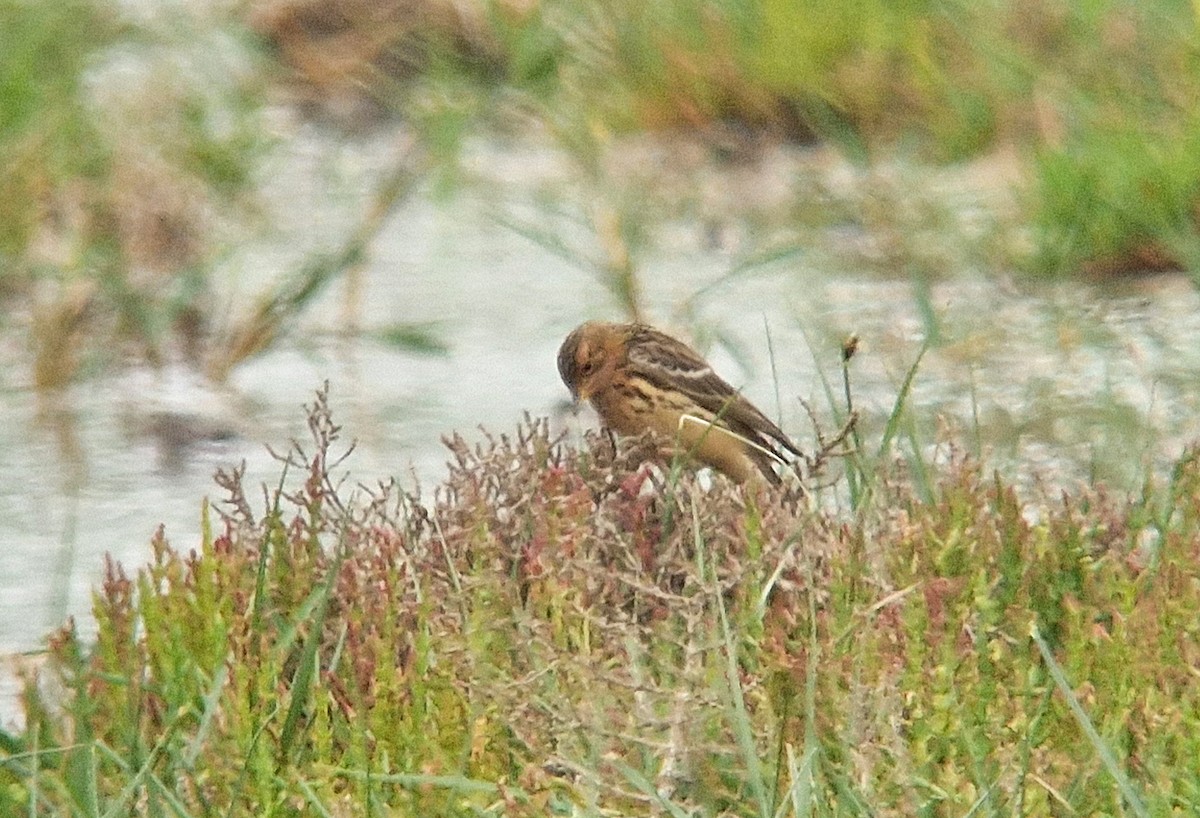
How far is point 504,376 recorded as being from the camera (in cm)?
625

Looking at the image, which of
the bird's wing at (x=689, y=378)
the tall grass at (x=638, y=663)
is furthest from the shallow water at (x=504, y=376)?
the tall grass at (x=638, y=663)

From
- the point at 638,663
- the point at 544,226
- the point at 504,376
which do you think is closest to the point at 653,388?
the point at 504,376

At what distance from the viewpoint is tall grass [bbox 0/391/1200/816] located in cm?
334

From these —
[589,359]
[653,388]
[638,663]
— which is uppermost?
[589,359]

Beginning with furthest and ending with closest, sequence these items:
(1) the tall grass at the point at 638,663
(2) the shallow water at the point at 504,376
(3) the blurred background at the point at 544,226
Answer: (3) the blurred background at the point at 544,226, (2) the shallow water at the point at 504,376, (1) the tall grass at the point at 638,663

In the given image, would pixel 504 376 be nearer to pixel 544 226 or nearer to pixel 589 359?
pixel 589 359

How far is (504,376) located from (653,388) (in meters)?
1.07

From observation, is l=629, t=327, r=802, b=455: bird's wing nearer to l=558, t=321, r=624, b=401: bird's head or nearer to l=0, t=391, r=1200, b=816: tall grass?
l=558, t=321, r=624, b=401: bird's head

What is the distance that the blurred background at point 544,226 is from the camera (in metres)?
5.75

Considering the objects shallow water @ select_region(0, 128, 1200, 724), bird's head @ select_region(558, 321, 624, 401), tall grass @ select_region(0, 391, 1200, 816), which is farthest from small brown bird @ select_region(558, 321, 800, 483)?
tall grass @ select_region(0, 391, 1200, 816)

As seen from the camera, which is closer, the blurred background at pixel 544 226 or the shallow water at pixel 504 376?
the shallow water at pixel 504 376

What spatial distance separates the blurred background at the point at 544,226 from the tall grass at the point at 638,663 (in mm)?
443

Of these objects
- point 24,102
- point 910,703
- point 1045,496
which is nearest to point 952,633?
point 910,703

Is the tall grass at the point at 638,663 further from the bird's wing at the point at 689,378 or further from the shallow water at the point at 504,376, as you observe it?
the bird's wing at the point at 689,378
